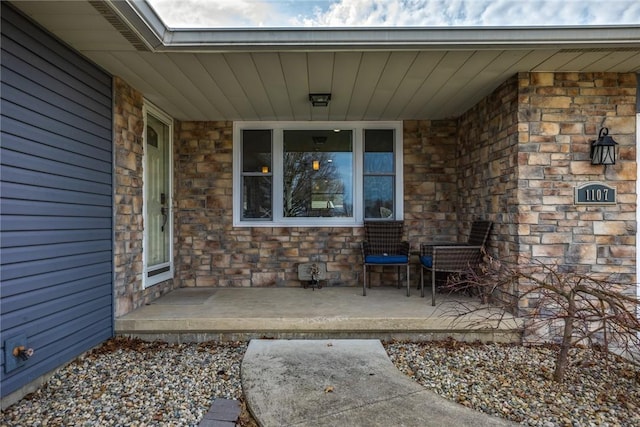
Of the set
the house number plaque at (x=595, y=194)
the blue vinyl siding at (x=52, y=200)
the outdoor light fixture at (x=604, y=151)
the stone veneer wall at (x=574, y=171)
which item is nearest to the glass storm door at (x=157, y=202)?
the blue vinyl siding at (x=52, y=200)

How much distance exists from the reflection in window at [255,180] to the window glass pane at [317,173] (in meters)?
0.23

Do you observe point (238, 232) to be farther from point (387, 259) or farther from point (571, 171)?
point (571, 171)

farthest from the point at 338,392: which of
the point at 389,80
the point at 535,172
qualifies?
the point at 389,80

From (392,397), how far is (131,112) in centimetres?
342

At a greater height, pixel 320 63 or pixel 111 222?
pixel 320 63

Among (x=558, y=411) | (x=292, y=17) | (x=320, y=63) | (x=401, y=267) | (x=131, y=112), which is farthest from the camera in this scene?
(x=401, y=267)

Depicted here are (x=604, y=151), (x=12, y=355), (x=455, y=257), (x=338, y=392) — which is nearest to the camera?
(x=12, y=355)

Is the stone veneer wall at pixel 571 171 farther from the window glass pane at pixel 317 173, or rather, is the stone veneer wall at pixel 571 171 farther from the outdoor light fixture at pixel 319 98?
the window glass pane at pixel 317 173

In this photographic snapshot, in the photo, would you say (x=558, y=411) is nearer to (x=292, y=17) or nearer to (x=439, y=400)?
(x=439, y=400)

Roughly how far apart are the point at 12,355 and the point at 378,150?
13.6ft

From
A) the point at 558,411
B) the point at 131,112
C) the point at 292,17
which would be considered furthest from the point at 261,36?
the point at 558,411

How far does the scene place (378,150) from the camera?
4.85 metres

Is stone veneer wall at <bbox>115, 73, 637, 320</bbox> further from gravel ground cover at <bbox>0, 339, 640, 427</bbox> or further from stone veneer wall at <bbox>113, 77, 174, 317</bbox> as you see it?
gravel ground cover at <bbox>0, 339, 640, 427</bbox>

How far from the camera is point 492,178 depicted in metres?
3.77
